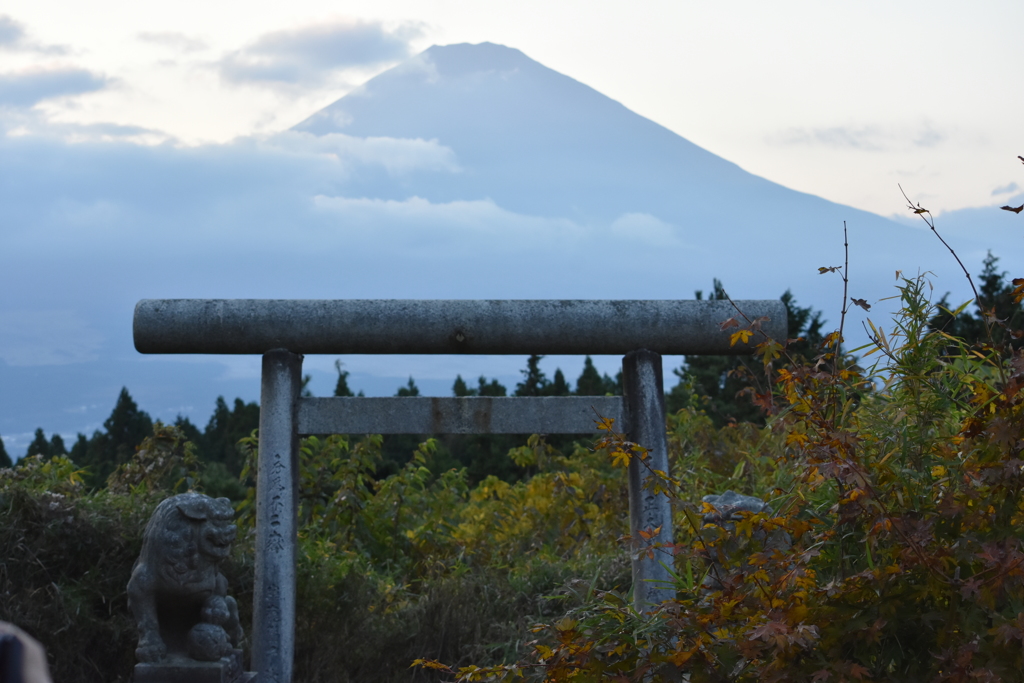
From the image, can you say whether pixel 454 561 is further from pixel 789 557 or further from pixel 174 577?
pixel 789 557

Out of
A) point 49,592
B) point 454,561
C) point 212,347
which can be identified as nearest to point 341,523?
point 454,561

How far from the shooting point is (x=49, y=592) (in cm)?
547

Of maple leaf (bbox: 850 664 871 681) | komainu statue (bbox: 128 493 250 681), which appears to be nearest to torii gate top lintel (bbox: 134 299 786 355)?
komainu statue (bbox: 128 493 250 681)

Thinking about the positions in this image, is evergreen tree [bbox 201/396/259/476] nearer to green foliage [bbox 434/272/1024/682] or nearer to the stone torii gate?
the stone torii gate

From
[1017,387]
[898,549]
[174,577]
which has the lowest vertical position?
[174,577]

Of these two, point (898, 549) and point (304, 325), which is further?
point (304, 325)

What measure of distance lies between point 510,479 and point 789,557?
11.6 meters

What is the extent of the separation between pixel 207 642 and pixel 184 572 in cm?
37

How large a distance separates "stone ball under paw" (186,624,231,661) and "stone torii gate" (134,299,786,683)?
0.35 m

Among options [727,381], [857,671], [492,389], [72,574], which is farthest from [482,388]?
[857,671]

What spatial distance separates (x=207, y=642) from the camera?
15.0ft

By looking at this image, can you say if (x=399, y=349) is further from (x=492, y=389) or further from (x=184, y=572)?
(x=492, y=389)

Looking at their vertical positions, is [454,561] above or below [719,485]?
below

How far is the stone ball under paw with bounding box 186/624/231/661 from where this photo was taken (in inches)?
180
